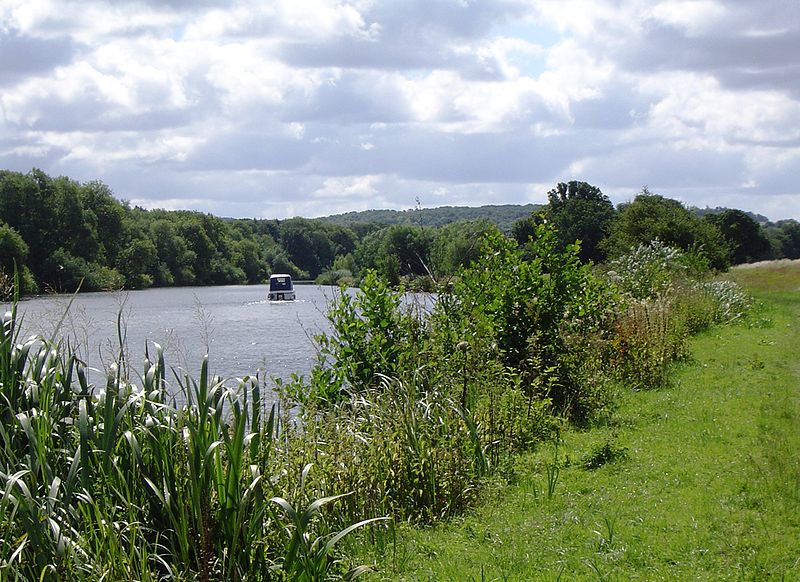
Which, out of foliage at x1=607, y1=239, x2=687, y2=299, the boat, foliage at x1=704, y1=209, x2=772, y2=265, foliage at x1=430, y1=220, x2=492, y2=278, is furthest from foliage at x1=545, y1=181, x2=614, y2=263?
foliage at x1=430, y1=220, x2=492, y2=278

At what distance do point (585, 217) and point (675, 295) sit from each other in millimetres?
55500

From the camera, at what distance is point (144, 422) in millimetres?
5070

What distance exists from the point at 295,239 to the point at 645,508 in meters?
112

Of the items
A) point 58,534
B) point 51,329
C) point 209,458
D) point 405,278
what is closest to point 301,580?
point 209,458

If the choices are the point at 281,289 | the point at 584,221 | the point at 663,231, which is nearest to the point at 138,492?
the point at 663,231

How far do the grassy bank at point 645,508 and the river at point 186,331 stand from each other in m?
2.07

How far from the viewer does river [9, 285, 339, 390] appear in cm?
581

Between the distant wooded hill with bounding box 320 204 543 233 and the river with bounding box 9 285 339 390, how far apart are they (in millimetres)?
1507

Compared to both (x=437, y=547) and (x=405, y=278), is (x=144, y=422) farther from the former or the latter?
(x=405, y=278)

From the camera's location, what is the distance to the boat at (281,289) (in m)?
65.4

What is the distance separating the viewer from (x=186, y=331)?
33.1m

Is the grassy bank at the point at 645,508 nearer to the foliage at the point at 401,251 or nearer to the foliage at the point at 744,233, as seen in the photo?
the foliage at the point at 401,251

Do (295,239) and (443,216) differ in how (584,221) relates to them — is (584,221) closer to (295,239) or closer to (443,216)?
(443,216)

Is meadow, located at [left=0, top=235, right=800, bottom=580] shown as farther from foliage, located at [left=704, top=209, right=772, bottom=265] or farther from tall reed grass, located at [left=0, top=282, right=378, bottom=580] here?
foliage, located at [left=704, top=209, right=772, bottom=265]
